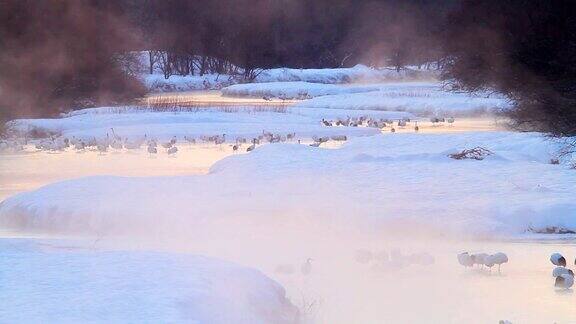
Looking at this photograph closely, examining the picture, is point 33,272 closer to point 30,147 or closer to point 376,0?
point 30,147

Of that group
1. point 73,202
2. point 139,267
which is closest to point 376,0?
point 73,202

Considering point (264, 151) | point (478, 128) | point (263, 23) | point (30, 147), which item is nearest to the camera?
Answer: point (264, 151)

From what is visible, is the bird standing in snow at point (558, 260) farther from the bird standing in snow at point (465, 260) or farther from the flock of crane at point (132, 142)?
the flock of crane at point (132, 142)

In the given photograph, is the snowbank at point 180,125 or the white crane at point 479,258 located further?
the snowbank at point 180,125

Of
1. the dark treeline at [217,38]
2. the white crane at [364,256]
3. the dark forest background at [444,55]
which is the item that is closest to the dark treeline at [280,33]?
the dark treeline at [217,38]

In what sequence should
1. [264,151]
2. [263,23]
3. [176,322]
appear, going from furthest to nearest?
[263,23] < [264,151] < [176,322]

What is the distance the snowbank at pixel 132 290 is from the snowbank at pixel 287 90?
126 ft

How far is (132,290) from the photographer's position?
6.43 m

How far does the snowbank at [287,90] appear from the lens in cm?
4697

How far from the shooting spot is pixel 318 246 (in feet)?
36.4

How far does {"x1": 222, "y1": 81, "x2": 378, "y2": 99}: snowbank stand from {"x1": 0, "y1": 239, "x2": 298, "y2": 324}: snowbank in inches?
1515

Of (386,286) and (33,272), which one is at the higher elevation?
(33,272)

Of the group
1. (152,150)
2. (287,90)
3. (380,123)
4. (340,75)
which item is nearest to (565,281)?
(152,150)

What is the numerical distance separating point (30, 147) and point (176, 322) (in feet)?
58.7
